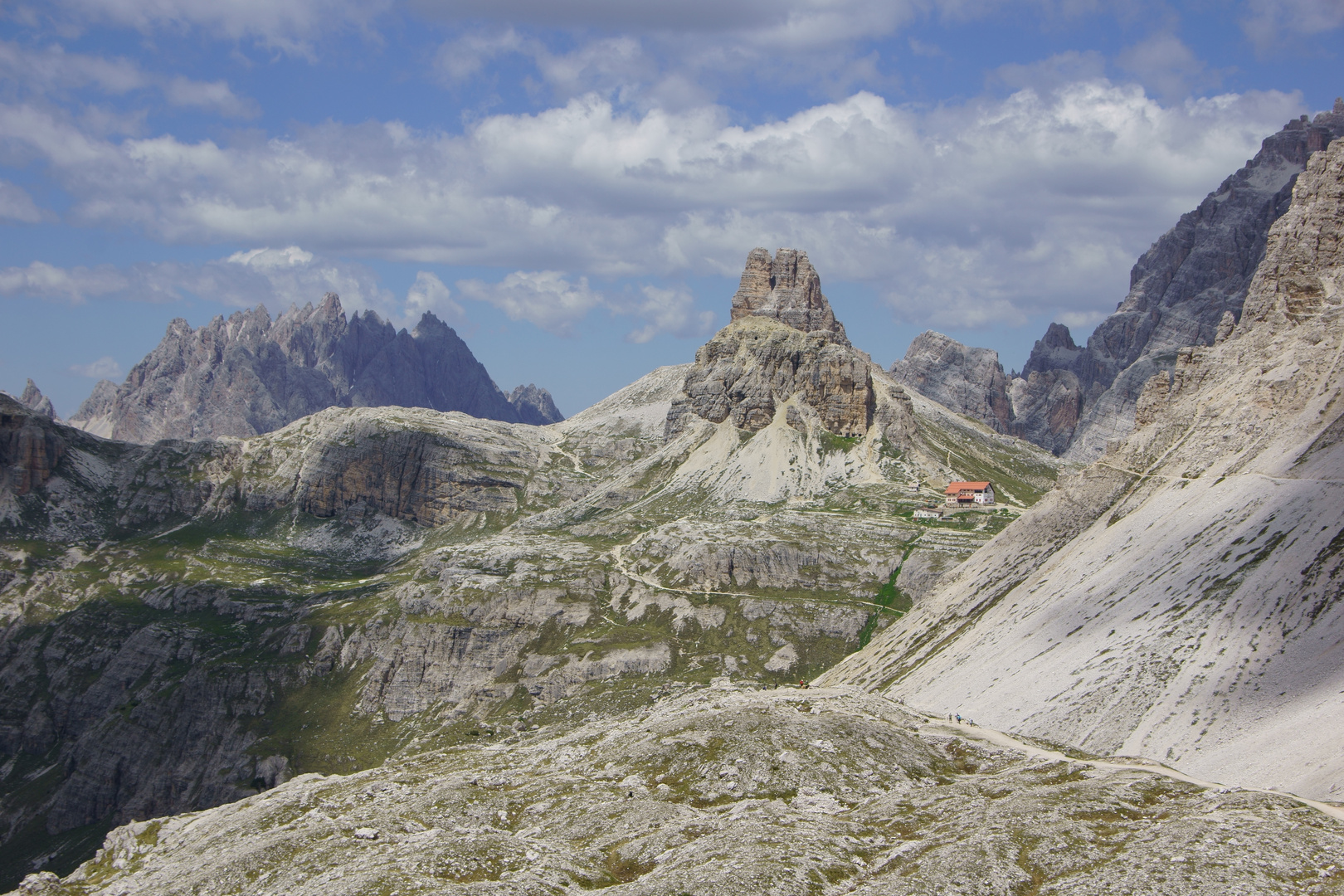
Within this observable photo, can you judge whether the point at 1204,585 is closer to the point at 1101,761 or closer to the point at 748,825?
the point at 1101,761

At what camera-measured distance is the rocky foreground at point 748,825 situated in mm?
69312

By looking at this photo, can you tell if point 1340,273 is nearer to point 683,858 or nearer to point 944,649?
point 944,649

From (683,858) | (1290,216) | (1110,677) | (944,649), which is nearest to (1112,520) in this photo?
(944,649)

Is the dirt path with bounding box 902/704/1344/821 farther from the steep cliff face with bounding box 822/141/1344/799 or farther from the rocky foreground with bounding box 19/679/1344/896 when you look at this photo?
the steep cliff face with bounding box 822/141/1344/799

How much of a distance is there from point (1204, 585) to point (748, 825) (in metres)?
80.2

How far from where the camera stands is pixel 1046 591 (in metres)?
167

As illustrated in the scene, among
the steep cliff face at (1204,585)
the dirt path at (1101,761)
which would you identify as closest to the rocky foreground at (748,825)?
the dirt path at (1101,761)

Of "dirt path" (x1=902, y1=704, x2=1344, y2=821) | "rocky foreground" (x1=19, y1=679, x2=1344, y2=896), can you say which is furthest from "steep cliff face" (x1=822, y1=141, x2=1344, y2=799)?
"rocky foreground" (x1=19, y1=679, x2=1344, y2=896)

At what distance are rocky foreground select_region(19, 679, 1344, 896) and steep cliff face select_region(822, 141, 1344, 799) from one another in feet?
63.9

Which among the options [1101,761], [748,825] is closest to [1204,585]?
[1101,761]

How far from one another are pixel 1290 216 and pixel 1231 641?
103245mm

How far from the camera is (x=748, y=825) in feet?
273

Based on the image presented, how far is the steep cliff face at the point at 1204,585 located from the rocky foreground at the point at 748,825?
19.5 meters

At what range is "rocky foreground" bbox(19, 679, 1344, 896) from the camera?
227 feet
